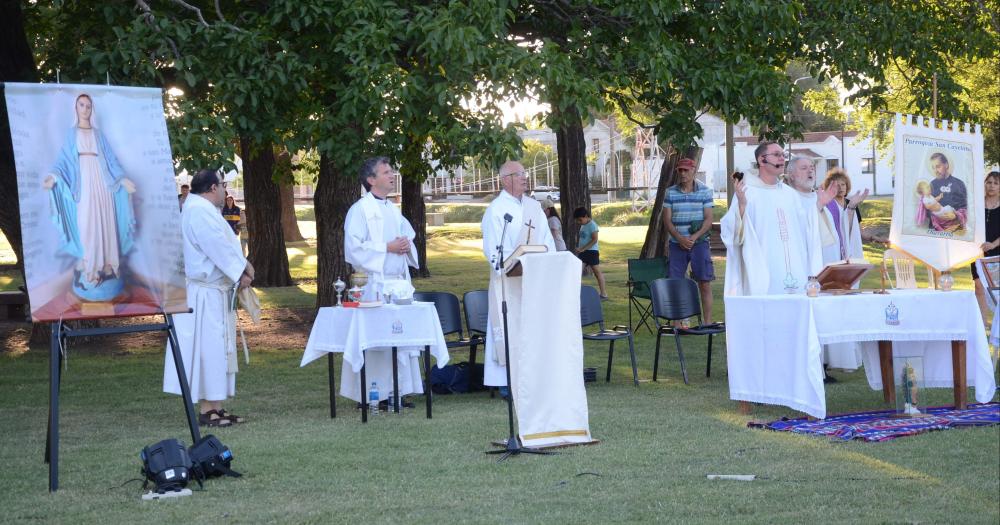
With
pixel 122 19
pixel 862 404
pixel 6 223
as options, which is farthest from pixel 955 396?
pixel 6 223

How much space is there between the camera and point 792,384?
9.13 meters

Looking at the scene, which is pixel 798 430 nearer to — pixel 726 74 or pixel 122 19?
pixel 726 74

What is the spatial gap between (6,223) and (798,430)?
33.0 feet

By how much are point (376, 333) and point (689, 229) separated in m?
5.81

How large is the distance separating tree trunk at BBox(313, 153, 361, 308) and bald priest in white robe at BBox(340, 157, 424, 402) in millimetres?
6217

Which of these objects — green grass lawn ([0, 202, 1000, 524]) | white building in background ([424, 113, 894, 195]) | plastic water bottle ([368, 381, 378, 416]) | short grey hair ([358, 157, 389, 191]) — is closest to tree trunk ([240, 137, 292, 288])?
green grass lawn ([0, 202, 1000, 524])

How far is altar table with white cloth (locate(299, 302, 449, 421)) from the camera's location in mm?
9695

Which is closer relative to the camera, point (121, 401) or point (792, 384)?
point (792, 384)

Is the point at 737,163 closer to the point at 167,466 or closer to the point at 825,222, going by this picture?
the point at 825,222

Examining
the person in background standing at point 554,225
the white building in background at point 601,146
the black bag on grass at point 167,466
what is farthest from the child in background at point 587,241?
the white building in background at point 601,146

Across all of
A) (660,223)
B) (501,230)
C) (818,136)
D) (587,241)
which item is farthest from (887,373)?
(818,136)

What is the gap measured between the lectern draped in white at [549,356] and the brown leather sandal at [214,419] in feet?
8.57

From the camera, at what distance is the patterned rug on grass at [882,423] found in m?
8.43

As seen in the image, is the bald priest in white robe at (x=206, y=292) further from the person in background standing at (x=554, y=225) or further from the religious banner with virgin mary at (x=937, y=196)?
the person in background standing at (x=554, y=225)
